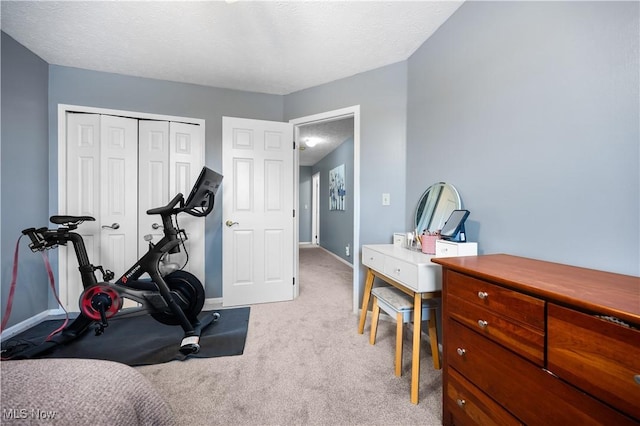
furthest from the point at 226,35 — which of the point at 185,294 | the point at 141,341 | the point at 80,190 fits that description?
the point at 141,341

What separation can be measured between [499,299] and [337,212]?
14.6ft

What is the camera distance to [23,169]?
83.4 inches

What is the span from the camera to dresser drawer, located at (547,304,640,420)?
22.6 inches

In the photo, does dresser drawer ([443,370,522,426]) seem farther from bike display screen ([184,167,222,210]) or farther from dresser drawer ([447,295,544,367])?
bike display screen ([184,167,222,210])

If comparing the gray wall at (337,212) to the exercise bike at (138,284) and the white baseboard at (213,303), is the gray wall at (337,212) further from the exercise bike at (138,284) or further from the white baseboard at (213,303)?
the exercise bike at (138,284)

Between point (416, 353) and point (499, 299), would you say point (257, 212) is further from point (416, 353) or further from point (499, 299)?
point (499, 299)

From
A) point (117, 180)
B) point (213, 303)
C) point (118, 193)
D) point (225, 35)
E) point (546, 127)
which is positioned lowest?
point (213, 303)

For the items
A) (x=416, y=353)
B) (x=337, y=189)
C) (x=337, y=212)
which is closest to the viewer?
(x=416, y=353)

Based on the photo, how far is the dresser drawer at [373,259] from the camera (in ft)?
5.79

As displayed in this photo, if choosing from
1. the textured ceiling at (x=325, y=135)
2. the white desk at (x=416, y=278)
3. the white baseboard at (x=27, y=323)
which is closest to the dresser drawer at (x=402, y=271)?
the white desk at (x=416, y=278)

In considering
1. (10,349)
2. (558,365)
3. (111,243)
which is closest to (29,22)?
(111,243)

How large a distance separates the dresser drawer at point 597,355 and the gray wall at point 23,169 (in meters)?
3.55

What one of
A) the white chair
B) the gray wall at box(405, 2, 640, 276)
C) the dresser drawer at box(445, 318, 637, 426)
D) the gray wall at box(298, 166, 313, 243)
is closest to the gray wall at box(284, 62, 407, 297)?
the gray wall at box(405, 2, 640, 276)

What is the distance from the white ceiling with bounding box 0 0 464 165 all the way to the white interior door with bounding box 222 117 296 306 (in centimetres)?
61
